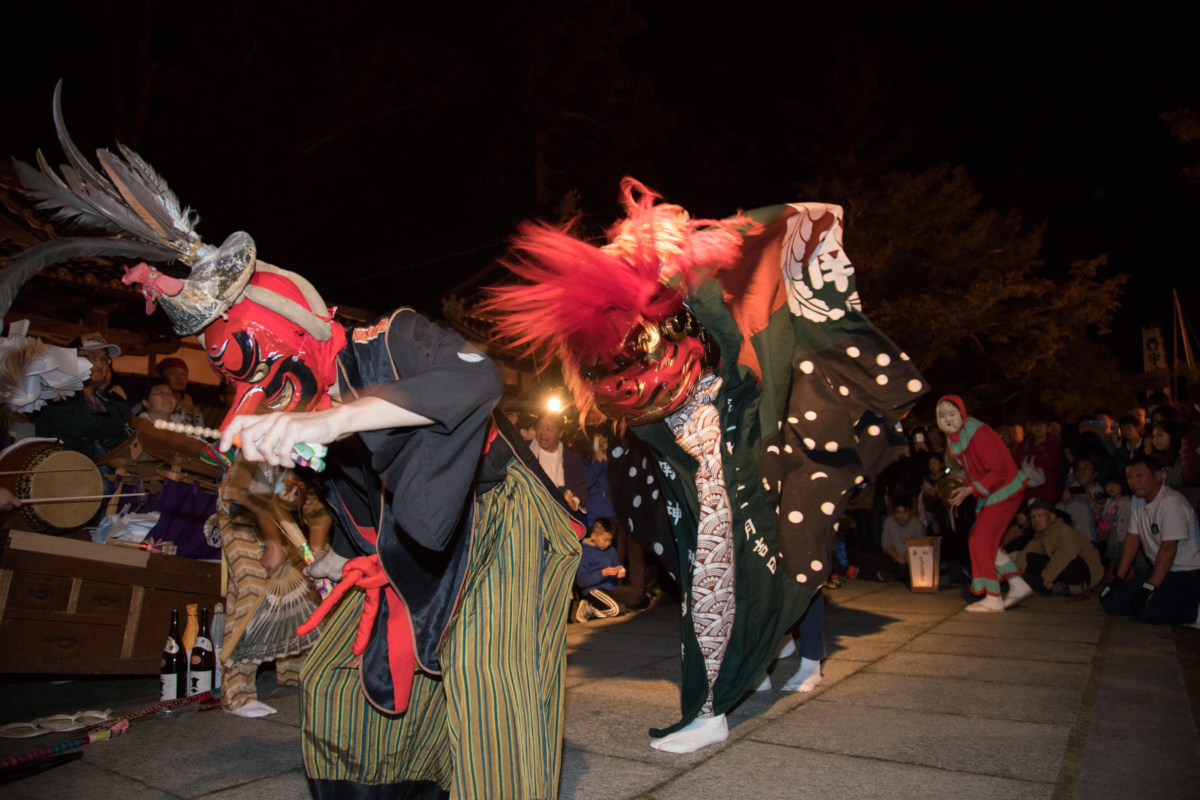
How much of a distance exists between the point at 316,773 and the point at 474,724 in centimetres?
53

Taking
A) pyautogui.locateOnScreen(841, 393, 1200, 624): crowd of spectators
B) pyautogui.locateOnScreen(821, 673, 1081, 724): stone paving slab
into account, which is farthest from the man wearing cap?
pyautogui.locateOnScreen(841, 393, 1200, 624): crowd of spectators

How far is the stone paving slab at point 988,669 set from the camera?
12.6 ft

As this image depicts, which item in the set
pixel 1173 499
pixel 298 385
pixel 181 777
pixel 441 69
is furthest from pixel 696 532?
pixel 441 69

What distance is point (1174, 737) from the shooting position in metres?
2.96

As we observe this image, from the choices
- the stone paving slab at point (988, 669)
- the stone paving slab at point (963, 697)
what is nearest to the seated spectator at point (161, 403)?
the stone paving slab at point (963, 697)

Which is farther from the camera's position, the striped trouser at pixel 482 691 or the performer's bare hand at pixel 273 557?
the performer's bare hand at pixel 273 557

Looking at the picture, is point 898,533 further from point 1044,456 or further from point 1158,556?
point 1158,556

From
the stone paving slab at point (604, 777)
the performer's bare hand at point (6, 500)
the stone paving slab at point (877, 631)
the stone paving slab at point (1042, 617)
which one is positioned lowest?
the stone paving slab at point (604, 777)

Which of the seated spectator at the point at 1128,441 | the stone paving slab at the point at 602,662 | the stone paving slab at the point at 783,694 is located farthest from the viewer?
the seated spectator at the point at 1128,441

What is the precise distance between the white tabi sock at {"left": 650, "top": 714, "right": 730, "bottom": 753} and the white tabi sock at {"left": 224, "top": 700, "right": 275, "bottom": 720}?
1795mm

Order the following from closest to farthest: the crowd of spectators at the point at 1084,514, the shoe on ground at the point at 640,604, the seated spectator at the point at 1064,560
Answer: the crowd of spectators at the point at 1084,514, the shoe on ground at the point at 640,604, the seated spectator at the point at 1064,560

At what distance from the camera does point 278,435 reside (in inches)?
57.4

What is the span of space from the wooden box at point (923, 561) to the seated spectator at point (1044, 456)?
1.72 meters

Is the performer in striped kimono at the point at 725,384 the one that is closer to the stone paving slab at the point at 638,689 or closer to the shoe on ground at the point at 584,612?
the stone paving slab at the point at 638,689
